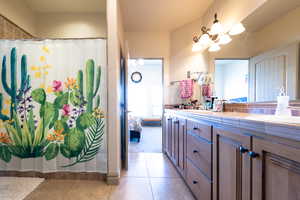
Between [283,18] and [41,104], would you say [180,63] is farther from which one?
[41,104]

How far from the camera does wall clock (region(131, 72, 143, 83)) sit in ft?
21.0

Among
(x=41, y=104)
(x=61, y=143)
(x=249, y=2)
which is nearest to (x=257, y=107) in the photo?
(x=249, y=2)

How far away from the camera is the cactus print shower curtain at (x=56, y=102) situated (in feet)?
6.30

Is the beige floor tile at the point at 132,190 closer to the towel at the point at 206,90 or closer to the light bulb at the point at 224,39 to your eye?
the towel at the point at 206,90

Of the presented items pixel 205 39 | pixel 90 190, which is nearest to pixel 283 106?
pixel 205 39

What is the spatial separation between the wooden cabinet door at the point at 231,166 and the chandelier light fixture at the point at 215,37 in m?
1.54

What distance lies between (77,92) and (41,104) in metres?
0.50

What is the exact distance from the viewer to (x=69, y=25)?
10.4 ft

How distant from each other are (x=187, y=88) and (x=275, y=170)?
2354 millimetres

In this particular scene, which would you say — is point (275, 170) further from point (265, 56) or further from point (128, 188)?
point (128, 188)

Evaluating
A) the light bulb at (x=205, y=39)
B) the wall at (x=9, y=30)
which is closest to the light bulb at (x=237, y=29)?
the light bulb at (x=205, y=39)

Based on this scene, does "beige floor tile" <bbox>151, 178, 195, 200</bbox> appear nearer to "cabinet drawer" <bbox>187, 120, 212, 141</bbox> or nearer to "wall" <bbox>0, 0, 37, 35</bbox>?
"cabinet drawer" <bbox>187, 120, 212, 141</bbox>

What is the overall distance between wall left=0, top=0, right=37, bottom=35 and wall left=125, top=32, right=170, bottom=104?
188 cm

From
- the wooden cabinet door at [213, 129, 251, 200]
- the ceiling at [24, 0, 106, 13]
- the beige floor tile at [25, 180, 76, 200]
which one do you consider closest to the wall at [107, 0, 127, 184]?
the beige floor tile at [25, 180, 76, 200]
